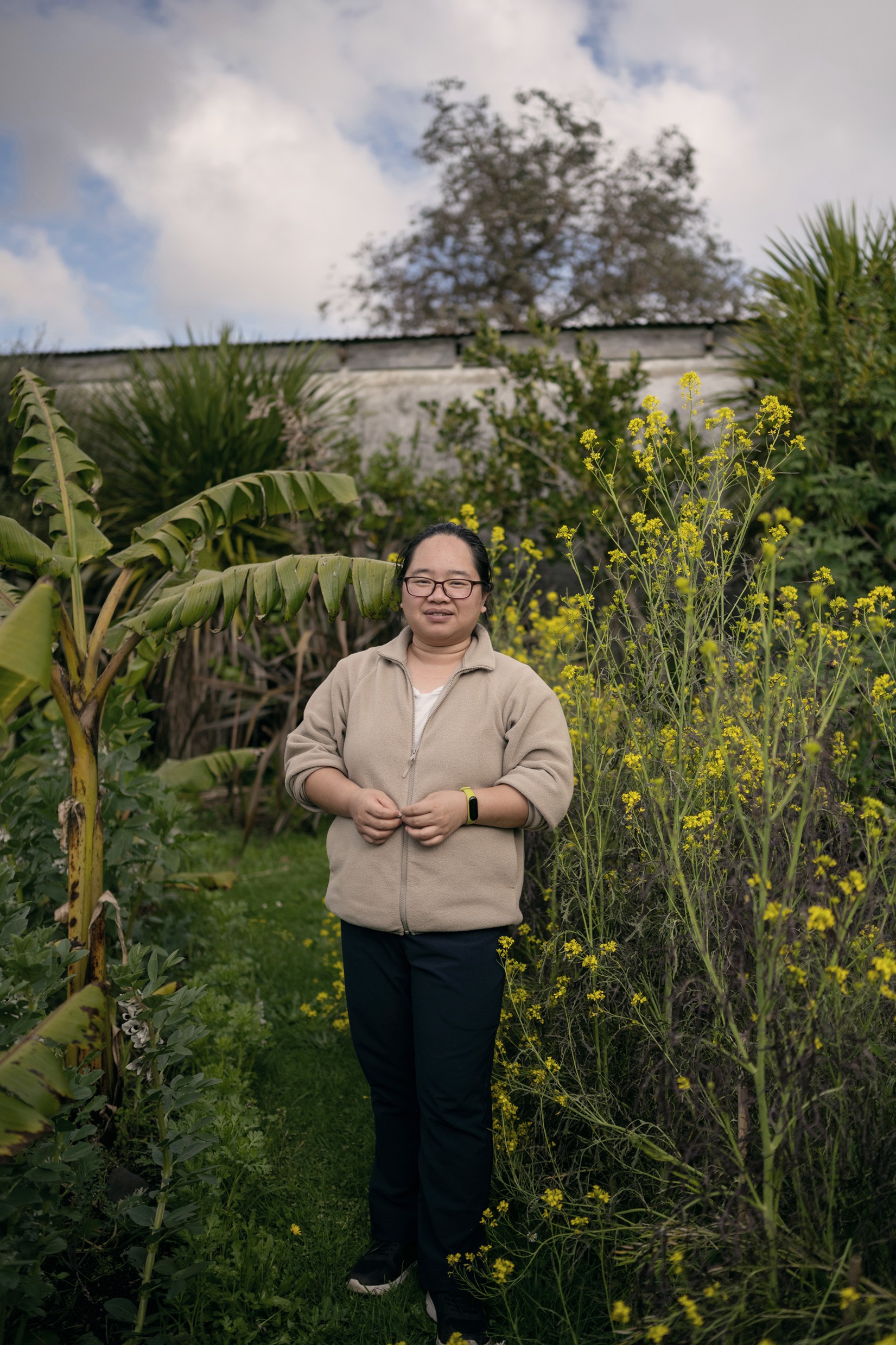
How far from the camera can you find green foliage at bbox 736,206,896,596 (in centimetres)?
507

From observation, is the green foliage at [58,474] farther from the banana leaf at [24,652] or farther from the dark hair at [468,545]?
the dark hair at [468,545]

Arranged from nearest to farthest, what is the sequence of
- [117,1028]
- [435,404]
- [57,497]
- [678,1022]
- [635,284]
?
[678,1022] < [117,1028] < [57,497] < [435,404] < [635,284]

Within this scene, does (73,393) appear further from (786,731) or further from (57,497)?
(786,731)

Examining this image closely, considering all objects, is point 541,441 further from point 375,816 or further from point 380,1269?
point 380,1269

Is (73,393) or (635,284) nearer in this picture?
(73,393)

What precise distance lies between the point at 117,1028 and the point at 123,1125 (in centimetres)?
33

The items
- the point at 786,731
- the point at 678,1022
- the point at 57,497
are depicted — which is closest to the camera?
A: the point at 678,1022

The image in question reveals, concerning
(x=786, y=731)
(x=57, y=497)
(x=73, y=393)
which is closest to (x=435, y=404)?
(x=73, y=393)

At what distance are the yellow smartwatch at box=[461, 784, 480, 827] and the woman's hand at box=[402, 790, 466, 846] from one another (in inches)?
0.5

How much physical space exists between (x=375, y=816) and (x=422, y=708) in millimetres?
360

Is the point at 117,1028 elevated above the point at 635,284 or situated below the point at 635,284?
below

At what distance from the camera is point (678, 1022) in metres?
2.22

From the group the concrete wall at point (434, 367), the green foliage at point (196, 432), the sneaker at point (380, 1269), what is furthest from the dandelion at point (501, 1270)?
the concrete wall at point (434, 367)

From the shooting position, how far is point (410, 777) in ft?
7.72
